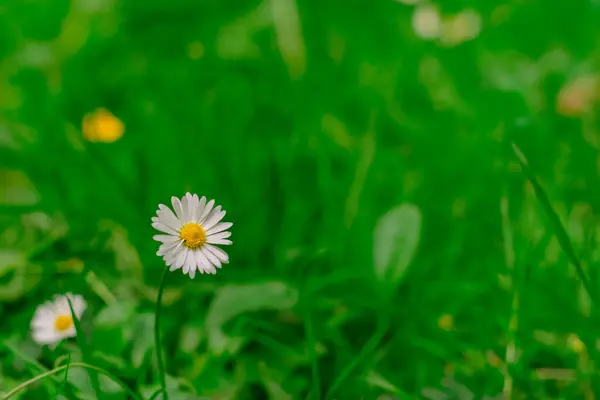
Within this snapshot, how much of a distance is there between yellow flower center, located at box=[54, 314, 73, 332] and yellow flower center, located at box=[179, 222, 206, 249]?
33 centimetres

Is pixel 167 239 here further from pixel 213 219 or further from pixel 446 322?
pixel 446 322

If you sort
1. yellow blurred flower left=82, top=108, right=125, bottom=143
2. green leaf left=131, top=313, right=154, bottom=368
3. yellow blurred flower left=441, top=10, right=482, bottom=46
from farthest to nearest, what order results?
yellow blurred flower left=441, top=10, right=482, bottom=46 < yellow blurred flower left=82, top=108, right=125, bottom=143 < green leaf left=131, top=313, right=154, bottom=368

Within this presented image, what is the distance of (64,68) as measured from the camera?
1.55 metres

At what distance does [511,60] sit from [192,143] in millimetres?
919

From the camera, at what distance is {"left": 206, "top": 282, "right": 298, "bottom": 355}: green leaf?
0.90m

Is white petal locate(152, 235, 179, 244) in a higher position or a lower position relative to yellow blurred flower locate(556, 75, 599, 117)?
lower

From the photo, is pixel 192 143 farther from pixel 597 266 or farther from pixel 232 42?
pixel 597 266

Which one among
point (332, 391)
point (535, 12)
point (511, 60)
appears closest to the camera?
point (332, 391)

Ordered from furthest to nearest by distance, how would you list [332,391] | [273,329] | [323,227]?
[323,227] < [273,329] < [332,391]

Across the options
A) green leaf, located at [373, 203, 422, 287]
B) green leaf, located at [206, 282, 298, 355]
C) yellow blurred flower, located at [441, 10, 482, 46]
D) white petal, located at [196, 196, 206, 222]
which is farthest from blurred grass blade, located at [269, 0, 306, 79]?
white petal, located at [196, 196, 206, 222]

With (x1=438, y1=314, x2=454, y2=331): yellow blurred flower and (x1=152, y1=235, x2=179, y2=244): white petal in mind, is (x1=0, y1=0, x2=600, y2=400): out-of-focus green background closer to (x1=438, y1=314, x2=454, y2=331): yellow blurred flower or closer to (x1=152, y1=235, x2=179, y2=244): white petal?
(x1=438, y1=314, x2=454, y2=331): yellow blurred flower

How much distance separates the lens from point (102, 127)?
1.35 m

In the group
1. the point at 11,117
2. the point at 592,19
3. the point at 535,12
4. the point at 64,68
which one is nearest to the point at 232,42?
the point at 64,68

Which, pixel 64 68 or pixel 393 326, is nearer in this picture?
pixel 393 326
